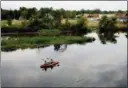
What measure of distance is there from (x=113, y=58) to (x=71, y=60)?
434 mm

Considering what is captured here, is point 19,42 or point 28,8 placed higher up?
point 28,8

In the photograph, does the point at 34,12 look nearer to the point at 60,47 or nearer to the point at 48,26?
the point at 48,26

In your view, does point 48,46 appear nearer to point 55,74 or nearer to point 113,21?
point 55,74

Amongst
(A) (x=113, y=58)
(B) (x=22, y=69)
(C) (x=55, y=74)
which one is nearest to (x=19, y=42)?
(B) (x=22, y=69)

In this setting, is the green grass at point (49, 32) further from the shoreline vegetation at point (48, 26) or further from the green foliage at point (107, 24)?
the green foliage at point (107, 24)

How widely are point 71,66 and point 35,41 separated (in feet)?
1.47

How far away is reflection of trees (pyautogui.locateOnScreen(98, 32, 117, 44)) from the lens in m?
3.14

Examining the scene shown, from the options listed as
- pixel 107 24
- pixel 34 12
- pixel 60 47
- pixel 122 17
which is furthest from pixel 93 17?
pixel 34 12

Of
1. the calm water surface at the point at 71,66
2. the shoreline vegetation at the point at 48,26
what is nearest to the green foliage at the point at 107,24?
the shoreline vegetation at the point at 48,26

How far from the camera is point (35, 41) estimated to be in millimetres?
3016

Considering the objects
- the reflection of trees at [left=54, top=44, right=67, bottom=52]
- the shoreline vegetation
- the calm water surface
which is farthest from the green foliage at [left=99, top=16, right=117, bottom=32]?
the reflection of trees at [left=54, top=44, right=67, bottom=52]

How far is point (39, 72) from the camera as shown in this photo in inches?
117

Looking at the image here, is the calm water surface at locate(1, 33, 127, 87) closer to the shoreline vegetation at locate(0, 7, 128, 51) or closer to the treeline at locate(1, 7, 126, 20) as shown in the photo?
the shoreline vegetation at locate(0, 7, 128, 51)

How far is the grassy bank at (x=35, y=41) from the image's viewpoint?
294 cm
